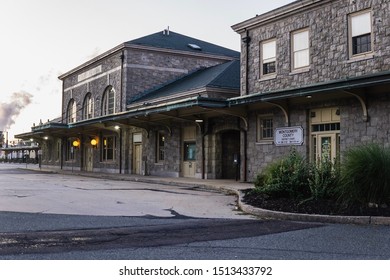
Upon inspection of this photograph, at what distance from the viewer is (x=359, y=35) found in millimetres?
16328

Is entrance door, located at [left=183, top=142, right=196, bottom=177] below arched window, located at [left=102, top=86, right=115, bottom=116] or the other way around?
below

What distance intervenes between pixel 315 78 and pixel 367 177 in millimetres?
8405

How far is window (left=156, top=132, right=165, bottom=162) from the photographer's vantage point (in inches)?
1087

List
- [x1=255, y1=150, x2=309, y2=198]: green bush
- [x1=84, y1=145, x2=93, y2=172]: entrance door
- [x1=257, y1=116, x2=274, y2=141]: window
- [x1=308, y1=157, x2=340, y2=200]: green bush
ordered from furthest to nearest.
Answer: [x1=84, y1=145, x2=93, y2=172]: entrance door < [x1=257, y1=116, x2=274, y2=141]: window < [x1=255, y1=150, x2=309, y2=198]: green bush < [x1=308, y1=157, x2=340, y2=200]: green bush

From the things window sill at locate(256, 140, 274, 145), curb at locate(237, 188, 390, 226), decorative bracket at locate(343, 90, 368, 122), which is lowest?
curb at locate(237, 188, 390, 226)

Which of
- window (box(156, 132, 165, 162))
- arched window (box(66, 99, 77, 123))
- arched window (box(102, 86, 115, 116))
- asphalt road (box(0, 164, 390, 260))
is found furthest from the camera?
arched window (box(66, 99, 77, 123))

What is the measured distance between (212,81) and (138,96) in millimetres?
8485

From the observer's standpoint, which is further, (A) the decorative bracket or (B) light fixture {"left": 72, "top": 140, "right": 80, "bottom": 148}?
(B) light fixture {"left": 72, "top": 140, "right": 80, "bottom": 148}

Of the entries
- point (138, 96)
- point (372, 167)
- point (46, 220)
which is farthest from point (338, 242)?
point (138, 96)

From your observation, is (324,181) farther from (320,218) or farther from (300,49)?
(300,49)

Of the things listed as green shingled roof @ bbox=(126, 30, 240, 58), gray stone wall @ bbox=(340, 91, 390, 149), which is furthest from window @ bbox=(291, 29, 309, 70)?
green shingled roof @ bbox=(126, 30, 240, 58)

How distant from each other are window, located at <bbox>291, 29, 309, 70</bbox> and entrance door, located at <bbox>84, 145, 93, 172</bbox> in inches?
891

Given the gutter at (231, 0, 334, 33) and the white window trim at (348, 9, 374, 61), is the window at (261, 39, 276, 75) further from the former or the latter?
the white window trim at (348, 9, 374, 61)

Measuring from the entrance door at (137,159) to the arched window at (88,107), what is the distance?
8.80 metres
